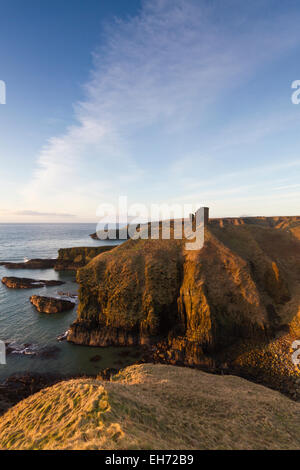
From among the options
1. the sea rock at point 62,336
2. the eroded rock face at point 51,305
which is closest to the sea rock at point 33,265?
the eroded rock face at point 51,305

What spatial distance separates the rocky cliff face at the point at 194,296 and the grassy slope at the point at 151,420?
1005 cm

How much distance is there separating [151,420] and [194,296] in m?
17.8

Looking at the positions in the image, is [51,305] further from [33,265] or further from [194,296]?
[33,265]

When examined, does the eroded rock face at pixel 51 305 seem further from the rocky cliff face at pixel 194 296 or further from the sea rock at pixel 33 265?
the sea rock at pixel 33 265

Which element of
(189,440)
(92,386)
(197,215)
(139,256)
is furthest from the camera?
(197,215)

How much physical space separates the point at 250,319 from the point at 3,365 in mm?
31650

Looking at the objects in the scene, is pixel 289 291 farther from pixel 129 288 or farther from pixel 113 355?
pixel 113 355

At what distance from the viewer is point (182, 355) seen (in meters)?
23.9

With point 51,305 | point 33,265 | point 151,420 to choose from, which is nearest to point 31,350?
point 51,305

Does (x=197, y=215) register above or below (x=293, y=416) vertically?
above

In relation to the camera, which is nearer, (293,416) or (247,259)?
(293,416)

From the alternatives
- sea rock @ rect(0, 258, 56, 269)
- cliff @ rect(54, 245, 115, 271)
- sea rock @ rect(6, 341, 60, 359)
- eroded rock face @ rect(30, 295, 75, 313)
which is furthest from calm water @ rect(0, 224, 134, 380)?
sea rock @ rect(0, 258, 56, 269)

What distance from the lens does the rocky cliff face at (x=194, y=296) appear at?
79.2ft
